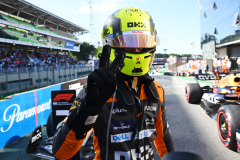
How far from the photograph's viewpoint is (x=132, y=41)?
1389 millimetres

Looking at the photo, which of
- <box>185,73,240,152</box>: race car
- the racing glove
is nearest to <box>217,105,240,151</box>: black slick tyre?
<box>185,73,240,152</box>: race car

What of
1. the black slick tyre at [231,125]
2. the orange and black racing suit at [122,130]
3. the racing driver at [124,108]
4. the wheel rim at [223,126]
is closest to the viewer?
the racing driver at [124,108]

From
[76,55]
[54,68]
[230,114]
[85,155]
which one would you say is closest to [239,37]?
[54,68]

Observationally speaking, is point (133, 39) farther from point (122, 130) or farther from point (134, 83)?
point (122, 130)

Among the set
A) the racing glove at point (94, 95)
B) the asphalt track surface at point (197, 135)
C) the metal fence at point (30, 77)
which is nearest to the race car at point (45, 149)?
the asphalt track surface at point (197, 135)

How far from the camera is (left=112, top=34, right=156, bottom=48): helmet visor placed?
1.39m

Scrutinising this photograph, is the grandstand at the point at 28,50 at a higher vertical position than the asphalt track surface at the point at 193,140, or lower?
higher

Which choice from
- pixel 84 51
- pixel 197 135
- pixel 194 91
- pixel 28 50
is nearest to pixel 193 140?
pixel 197 135

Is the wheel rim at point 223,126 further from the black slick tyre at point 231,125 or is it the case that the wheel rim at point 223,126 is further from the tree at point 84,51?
the tree at point 84,51

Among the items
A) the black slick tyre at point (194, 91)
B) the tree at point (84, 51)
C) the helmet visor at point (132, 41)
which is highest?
the tree at point (84, 51)

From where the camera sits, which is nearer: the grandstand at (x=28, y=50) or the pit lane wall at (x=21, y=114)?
the pit lane wall at (x=21, y=114)

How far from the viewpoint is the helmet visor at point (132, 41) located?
139 cm

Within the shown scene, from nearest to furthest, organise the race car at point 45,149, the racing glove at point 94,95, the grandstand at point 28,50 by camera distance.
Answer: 1. the racing glove at point 94,95
2. the race car at point 45,149
3. the grandstand at point 28,50

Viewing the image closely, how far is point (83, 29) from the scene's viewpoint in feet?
153
